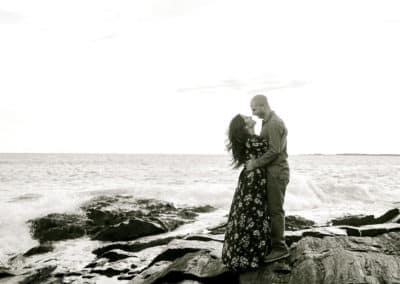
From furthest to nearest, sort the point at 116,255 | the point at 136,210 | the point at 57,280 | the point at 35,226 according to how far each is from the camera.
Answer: the point at 136,210 → the point at 35,226 → the point at 116,255 → the point at 57,280

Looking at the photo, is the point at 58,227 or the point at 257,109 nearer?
the point at 257,109

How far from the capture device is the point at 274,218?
581cm

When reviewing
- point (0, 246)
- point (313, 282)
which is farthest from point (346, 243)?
point (0, 246)

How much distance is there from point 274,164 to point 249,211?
731 millimetres

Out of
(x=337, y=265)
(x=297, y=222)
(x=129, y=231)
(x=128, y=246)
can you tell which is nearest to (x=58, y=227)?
(x=129, y=231)

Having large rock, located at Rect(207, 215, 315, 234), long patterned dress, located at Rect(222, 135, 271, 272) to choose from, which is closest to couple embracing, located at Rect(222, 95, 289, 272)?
long patterned dress, located at Rect(222, 135, 271, 272)

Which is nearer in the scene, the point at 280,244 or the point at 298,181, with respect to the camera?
the point at 280,244

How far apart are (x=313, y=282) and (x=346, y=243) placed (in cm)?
183

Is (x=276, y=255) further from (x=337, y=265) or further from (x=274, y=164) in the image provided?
(x=274, y=164)

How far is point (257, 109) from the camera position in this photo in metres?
5.70

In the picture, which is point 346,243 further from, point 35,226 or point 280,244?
point 35,226

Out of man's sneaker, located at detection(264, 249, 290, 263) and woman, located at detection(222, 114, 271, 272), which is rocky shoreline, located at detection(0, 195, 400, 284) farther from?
woman, located at detection(222, 114, 271, 272)

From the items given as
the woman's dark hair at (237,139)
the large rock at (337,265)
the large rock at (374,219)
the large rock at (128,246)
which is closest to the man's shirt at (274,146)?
the woman's dark hair at (237,139)

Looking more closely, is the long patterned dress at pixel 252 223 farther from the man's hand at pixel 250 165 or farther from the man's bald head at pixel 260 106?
the man's bald head at pixel 260 106
